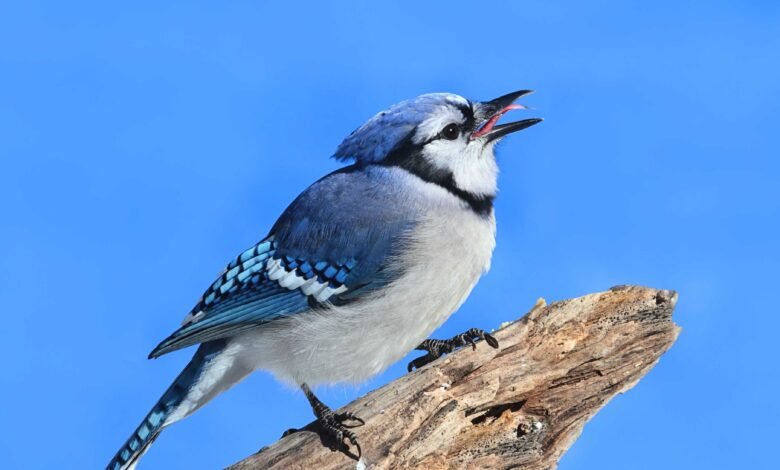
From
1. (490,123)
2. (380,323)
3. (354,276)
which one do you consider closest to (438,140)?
(490,123)

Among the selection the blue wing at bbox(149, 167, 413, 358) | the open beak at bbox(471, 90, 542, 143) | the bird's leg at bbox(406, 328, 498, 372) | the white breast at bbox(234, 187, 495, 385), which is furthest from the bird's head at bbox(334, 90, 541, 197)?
the bird's leg at bbox(406, 328, 498, 372)

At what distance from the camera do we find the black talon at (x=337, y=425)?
3613mm

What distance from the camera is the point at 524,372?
12.6ft

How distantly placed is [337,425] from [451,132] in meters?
1.42

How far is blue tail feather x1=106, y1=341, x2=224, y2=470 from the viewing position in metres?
3.90

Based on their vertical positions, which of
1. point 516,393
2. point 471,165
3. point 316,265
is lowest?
point 516,393

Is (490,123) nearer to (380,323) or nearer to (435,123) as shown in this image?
(435,123)

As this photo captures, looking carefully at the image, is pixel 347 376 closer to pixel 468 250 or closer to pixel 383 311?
pixel 383 311

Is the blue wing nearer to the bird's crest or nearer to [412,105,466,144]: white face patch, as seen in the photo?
the bird's crest

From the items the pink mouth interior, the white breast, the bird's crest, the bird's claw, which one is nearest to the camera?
the bird's claw

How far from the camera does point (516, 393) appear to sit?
12.5 ft

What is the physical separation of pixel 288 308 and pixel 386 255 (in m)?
0.48

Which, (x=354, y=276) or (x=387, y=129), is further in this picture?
(x=387, y=129)

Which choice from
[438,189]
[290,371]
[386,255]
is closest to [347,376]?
[290,371]
